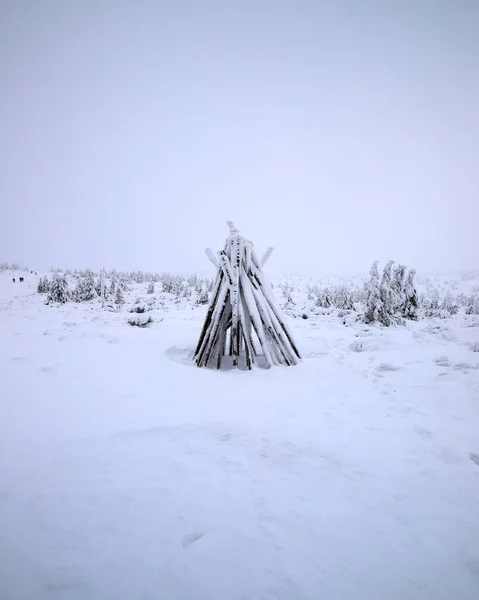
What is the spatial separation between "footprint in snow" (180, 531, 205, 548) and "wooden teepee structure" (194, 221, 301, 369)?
311 cm

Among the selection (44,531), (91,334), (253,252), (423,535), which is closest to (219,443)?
(44,531)

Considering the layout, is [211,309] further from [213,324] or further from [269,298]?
[269,298]

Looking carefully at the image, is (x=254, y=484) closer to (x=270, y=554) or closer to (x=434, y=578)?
(x=270, y=554)

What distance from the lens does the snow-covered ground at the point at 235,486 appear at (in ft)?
4.48

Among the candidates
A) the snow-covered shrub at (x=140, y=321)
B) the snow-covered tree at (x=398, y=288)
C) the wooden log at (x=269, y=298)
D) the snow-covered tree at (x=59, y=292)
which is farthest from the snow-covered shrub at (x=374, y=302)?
the snow-covered tree at (x=59, y=292)

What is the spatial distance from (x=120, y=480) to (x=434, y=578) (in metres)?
1.80

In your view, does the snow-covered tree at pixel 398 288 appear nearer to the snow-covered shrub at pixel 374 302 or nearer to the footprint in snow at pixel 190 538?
the snow-covered shrub at pixel 374 302

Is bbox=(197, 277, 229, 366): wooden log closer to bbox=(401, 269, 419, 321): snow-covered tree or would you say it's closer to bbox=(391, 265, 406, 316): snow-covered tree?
bbox=(391, 265, 406, 316): snow-covered tree

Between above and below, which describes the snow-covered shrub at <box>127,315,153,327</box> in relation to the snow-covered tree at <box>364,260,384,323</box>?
below

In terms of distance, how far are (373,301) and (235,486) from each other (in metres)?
9.54

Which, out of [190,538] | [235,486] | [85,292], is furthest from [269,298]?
[85,292]

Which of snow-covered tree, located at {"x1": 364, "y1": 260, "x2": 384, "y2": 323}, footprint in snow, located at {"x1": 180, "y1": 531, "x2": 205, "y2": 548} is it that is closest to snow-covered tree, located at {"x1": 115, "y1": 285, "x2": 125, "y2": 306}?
snow-covered tree, located at {"x1": 364, "y1": 260, "x2": 384, "y2": 323}

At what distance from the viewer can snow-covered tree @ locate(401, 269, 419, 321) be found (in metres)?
11.3

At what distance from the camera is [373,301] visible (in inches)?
404
